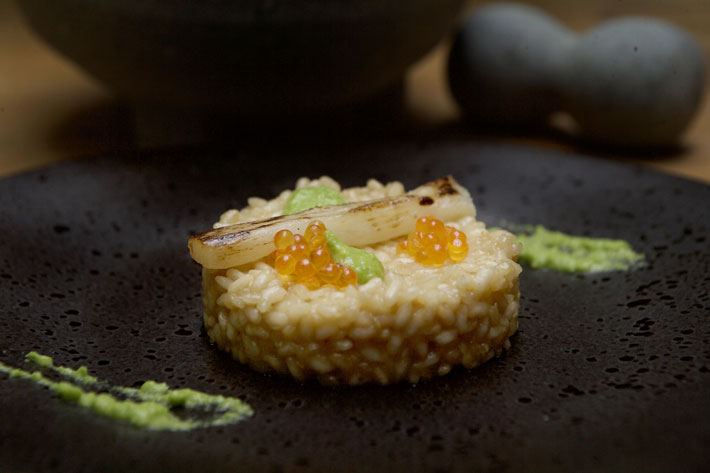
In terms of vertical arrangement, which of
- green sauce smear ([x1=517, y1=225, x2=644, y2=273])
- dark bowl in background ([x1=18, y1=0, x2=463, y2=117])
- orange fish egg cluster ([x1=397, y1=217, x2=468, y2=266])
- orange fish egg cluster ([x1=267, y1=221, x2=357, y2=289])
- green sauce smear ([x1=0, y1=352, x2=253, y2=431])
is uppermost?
dark bowl in background ([x1=18, y1=0, x2=463, y2=117])

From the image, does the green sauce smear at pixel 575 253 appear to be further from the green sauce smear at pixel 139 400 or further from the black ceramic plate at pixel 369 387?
the green sauce smear at pixel 139 400

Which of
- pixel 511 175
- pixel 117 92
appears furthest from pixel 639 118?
pixel 117 92

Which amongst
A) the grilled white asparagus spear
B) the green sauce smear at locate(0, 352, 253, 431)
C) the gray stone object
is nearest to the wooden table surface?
the gray stone object

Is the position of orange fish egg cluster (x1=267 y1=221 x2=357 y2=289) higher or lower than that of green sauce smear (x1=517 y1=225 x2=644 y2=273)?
higher

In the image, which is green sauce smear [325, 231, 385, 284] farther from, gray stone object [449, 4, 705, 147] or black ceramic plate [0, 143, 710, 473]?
gray stone object [449, 4, 705, 147]

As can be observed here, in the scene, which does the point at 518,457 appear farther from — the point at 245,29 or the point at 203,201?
the point at 245,29

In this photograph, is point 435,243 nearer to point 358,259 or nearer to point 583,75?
point 358,259
